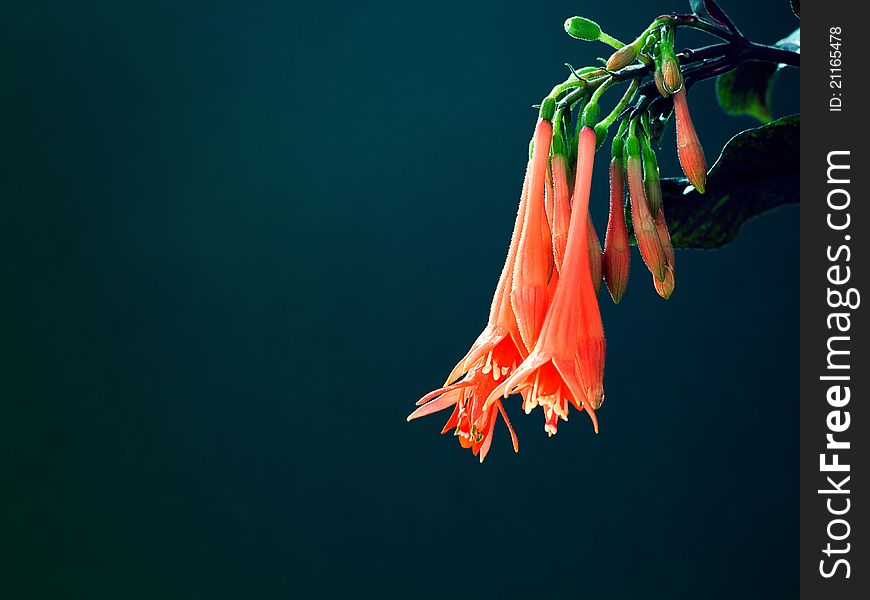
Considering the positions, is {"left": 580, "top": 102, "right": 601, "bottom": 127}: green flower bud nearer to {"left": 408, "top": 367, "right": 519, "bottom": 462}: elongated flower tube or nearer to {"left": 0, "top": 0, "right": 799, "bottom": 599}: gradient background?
{"left": 408, "top": 367, "right": 519, "bottom": 462}: elongated flower tube

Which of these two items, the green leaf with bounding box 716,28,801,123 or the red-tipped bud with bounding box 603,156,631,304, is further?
the green leaf with bounding box 716,28,801,123

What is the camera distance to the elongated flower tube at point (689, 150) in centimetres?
27

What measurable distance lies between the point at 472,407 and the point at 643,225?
0.28 feet

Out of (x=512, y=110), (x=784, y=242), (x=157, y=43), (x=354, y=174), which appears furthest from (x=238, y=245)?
(x=784, y=242)

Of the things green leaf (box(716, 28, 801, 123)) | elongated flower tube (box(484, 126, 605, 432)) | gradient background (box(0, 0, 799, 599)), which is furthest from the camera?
gradient background (box(0, 0, 799, 599))

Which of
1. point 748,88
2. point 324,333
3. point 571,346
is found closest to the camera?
point 571,346

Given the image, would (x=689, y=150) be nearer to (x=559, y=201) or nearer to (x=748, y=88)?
(x=559, y=201)

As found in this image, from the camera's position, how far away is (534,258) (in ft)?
0.88

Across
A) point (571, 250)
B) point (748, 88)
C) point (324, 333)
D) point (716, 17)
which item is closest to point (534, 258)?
point (571, 250)

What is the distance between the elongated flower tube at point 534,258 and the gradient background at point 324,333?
3.98 feet

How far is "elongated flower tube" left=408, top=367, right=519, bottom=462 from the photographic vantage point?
0.26 metres

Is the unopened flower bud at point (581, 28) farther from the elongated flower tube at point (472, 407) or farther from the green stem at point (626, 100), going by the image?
the elongated flower tube at point (472, 407)
